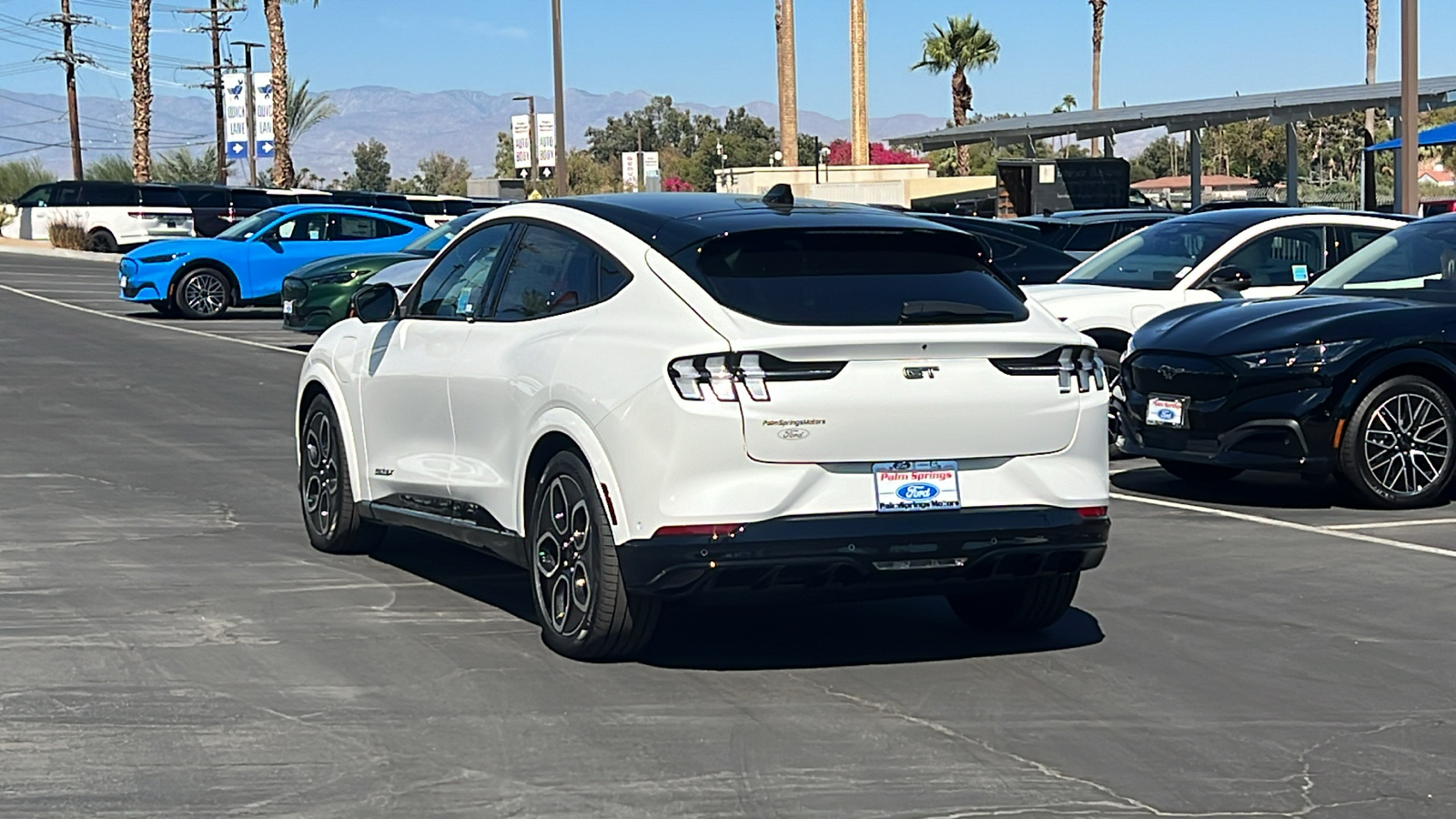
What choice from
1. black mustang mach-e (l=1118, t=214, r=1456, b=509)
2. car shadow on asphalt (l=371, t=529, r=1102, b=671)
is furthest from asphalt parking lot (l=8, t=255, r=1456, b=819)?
black mustang mach-e (l=1118, t=214, r=1456, b=509)

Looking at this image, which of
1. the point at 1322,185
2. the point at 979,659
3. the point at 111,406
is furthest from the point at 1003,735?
the point at 1322,185

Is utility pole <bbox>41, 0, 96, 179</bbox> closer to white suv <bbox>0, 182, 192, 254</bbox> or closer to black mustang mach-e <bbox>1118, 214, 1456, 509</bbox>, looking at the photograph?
white suv <bbox>0, 182, 192, 254</bbox>

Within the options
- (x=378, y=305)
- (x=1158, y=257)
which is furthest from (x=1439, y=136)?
(x=378, y=305)

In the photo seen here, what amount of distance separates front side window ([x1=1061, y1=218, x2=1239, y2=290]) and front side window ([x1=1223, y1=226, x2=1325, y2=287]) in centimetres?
19

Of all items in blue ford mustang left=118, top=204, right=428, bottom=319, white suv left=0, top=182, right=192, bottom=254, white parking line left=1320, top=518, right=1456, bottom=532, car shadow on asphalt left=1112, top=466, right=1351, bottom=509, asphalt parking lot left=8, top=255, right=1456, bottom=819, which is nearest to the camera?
asphalt parking lot left=8, top=255, right=1456, bottom=819

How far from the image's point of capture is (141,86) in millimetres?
54000

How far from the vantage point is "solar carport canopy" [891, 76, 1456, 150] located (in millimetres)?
32969

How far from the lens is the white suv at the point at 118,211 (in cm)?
4650

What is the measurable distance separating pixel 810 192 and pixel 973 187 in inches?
454

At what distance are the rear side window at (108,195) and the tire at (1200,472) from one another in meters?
40.0

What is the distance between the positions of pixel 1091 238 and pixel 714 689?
13754 mm

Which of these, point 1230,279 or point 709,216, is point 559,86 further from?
point 709,216

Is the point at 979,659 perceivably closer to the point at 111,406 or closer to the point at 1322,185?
the point at 111,406

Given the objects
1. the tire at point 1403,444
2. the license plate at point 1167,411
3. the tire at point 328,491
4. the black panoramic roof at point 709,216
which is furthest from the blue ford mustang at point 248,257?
the black panoramic roof at point 709,216
